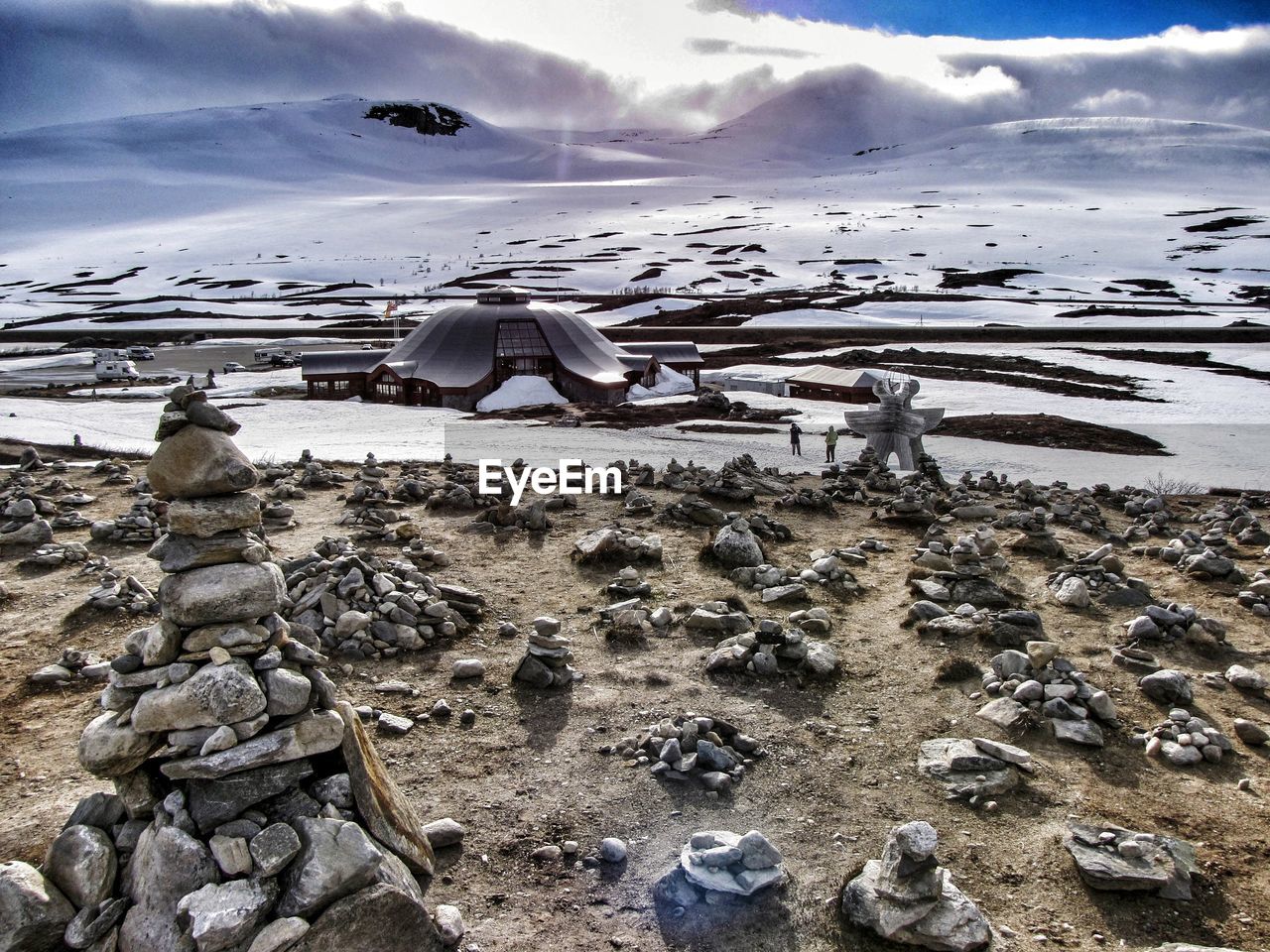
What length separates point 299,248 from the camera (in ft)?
541

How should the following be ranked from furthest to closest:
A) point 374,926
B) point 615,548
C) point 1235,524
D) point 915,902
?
1. point 1235,524
2. point 615,548
3. point 915,902
4. point 374,926

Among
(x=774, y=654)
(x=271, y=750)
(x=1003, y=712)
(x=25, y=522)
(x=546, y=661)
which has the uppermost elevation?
(x=271, y=750)

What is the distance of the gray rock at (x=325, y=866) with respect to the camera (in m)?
6.27

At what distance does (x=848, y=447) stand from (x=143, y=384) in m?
44.2

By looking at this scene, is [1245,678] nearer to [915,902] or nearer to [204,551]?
[915,902]

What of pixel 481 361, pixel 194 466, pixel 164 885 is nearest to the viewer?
pixel 164 885

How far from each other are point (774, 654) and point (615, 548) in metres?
5.47

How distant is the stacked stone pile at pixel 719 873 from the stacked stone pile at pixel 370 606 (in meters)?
6.14

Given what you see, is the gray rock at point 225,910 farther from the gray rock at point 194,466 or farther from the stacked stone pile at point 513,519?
the stacked stone pile at point 513,519

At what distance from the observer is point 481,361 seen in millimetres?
51906

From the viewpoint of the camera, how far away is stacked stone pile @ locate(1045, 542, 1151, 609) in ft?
48.1

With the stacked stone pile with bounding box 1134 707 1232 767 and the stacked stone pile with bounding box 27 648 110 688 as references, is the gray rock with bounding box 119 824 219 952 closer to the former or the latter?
the stacked stone pile with bounding box 27 648 110 688

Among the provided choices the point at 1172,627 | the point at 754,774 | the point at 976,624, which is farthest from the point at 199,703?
the point at 1172,627

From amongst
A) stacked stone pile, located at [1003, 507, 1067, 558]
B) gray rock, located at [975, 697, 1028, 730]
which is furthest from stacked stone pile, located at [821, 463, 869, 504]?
gray rock, located at [975, 697, 1028, 730]
